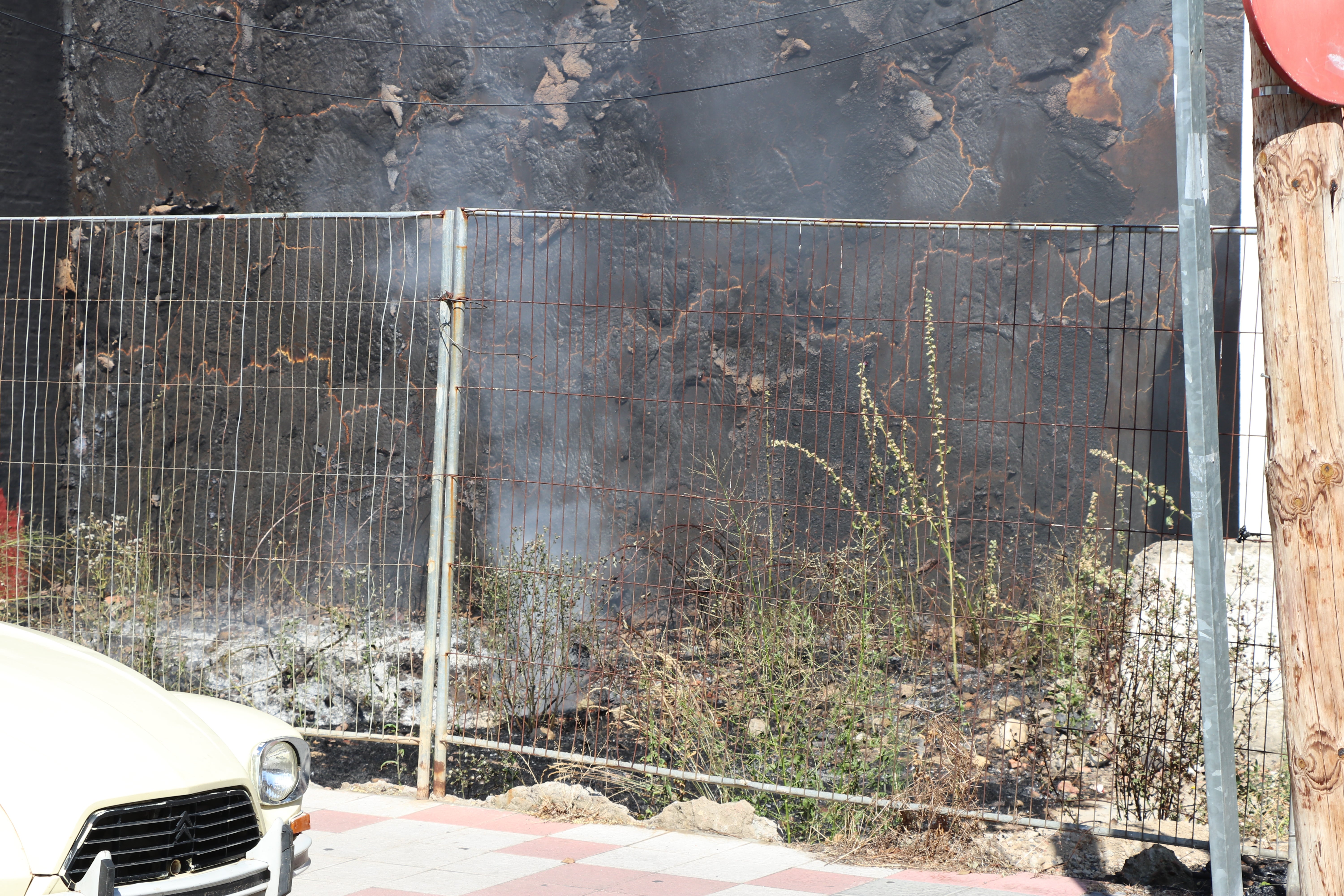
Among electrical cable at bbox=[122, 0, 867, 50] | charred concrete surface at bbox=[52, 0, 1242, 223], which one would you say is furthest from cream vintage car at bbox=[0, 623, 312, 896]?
electrical cable at bbox=[122, 0, 867, 50]

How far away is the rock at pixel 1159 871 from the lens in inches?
173

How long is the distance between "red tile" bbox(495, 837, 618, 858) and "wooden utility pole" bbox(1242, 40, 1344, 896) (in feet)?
8.66

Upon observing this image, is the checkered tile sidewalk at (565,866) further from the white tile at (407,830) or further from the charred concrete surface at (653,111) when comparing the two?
the charred concrete surface at (653,111)

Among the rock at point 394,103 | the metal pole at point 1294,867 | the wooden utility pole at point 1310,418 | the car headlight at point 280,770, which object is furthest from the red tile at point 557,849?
the rock at point 394,103

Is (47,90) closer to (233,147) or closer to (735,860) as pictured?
(233,147)

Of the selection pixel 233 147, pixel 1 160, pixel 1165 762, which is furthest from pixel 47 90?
pixel 1165 762

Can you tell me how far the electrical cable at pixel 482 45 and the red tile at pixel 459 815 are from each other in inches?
226

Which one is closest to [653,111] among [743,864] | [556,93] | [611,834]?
[556,93]

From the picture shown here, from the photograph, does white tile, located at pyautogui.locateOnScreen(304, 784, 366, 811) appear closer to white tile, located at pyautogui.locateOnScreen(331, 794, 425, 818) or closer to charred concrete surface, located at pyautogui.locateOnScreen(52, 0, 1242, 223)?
white tile, located at pyautogui.locateOnScreen(331, 794, 425, 818)

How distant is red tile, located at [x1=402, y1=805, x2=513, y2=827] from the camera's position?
5.10m

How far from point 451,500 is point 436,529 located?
0.16 meters

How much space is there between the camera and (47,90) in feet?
31.9

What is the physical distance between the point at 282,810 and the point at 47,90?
8.72 metres

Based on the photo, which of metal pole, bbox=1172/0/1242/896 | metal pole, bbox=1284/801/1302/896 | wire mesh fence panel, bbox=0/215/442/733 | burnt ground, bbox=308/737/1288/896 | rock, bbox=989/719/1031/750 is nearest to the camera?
metal pole, bbox=1172/0/1242/896
